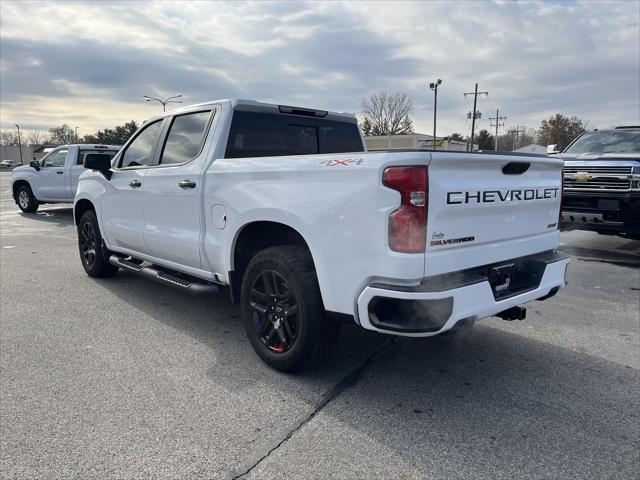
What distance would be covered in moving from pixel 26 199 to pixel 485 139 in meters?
85.7

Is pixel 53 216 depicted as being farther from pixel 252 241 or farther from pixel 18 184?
pixel 252 241

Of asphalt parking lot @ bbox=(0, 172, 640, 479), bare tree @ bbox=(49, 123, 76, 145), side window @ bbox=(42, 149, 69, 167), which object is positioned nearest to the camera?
asphalt parking lot @ bbox=(0, 172, 640, 479)

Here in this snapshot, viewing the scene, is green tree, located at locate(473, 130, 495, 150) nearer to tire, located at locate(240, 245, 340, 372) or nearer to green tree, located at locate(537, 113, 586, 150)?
green tree, located at locate(537, 113, 586, 150)

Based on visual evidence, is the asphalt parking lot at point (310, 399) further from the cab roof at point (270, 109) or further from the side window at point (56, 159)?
the side window at point (56, 159)

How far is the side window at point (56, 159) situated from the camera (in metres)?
13.4

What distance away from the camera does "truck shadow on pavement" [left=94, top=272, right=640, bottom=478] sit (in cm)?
257

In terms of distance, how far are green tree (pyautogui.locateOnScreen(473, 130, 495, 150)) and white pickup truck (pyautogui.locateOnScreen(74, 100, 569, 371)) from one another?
86553 millimetres

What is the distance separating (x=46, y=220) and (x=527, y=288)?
12471 millimetres

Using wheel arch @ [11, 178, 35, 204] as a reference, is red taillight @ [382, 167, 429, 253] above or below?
above

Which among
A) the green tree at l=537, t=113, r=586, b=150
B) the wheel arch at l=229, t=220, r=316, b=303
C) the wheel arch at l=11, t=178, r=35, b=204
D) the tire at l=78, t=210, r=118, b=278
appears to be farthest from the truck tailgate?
the green tree at l=537, t=113, r=586, b=150

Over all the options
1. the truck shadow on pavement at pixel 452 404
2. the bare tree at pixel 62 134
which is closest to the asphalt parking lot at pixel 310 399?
the truck shadow on pavement at pixel 452 404

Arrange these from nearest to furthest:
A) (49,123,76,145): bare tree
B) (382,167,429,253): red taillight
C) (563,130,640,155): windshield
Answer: (382,167,429,253): red taillight → (563,130,640,155): windshield → (49,123,76,145): bare tree

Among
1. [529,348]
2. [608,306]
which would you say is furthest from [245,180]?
[608,306]

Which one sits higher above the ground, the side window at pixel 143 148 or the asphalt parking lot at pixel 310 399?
the side window at pixel 143 148
